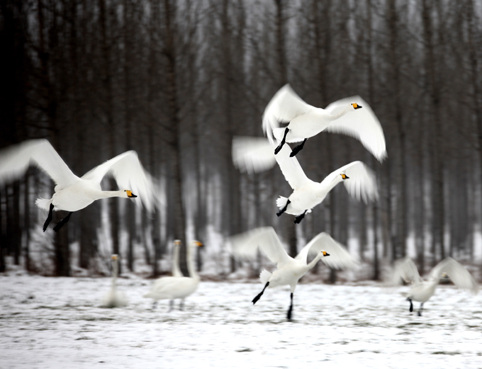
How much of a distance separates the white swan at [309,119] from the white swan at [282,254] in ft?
6.00

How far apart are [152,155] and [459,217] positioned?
1703cm

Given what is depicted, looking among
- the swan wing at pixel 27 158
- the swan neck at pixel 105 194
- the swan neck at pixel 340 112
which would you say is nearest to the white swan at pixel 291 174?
the swan neck at pixel 340 112

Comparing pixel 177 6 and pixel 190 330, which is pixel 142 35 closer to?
pixel 177 6

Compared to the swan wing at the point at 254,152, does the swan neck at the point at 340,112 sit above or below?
above

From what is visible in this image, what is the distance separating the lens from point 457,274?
31.3ft

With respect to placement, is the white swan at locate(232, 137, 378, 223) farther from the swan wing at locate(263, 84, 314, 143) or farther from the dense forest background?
the dense forest background

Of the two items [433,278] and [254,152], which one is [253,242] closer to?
[254,152]

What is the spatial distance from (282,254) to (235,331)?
4.98 feet

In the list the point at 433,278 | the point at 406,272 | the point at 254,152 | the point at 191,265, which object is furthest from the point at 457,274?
the point at 191,265

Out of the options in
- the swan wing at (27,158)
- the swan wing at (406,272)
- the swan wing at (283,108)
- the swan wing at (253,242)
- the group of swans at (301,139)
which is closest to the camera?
the swan wing at (27,158)

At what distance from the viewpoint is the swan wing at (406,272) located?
955 cm

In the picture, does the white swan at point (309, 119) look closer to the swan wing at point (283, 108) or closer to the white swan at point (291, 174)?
the swan wing at point (283, 108)

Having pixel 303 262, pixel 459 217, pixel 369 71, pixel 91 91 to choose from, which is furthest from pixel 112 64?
pixel 459 217

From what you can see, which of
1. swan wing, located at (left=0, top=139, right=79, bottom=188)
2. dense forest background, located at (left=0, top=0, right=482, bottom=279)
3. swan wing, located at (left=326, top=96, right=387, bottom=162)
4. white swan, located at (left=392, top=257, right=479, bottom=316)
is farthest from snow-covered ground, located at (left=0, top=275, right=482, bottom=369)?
dense forest background, located at (left=0, top=0, right=482, bottom=279)
